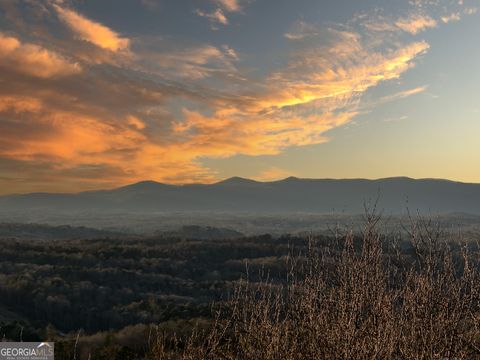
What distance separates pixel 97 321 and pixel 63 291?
195 inches

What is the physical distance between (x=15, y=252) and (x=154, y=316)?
2489 cm

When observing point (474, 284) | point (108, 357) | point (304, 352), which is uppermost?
point (474, 284)

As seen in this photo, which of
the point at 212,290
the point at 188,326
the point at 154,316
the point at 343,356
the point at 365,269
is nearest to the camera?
the point at 343,356

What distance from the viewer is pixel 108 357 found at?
1548 cm

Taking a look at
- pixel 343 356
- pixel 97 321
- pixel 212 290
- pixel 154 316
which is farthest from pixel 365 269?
pixel 212 290

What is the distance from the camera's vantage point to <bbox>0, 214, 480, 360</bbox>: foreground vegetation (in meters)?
8.10

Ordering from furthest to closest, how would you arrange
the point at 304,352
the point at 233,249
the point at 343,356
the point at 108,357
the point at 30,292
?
the point at 233,249, the point at 30,292, the point at 108,357, the point at 304,352, the point at 343,356

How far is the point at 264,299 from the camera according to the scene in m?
8.93

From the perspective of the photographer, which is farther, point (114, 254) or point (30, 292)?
point (114, 254)

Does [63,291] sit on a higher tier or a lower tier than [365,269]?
lower

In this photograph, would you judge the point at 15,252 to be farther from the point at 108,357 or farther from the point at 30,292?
the point at 108,357

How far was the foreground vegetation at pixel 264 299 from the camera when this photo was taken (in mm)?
8102

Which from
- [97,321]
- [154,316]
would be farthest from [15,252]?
[154,316]

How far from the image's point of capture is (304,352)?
9.44m
